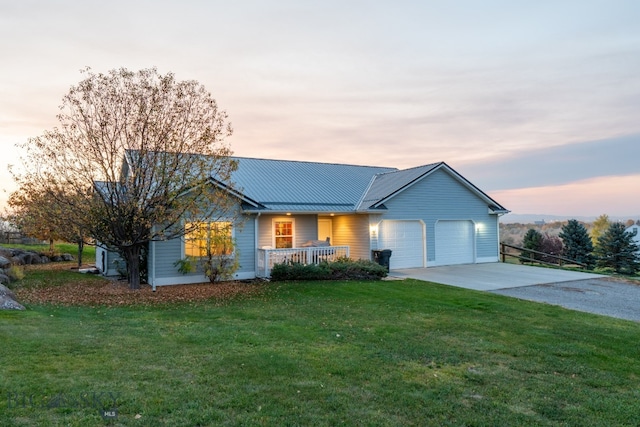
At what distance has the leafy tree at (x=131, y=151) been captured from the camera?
1050cm

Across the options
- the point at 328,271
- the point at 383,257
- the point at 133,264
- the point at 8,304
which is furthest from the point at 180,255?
the point at 383,257

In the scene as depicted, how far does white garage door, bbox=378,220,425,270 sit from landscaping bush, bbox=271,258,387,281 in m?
2.90

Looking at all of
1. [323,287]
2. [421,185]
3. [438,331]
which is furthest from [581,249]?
[438,331]

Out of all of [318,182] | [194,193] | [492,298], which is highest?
[318,182]

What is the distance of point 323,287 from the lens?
12.2m

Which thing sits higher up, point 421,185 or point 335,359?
point 421,185

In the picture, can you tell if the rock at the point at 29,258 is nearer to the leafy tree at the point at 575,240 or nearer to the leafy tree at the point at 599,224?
the leafy tree at the point at 575,240

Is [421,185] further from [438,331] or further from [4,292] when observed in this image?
[4,292]

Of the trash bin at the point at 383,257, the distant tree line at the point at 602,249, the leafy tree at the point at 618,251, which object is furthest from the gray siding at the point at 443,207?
the leafy tree at the point at 618,251

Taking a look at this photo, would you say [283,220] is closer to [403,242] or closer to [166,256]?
[166,256]

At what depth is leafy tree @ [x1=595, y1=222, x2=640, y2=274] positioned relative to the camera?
20.0 metres

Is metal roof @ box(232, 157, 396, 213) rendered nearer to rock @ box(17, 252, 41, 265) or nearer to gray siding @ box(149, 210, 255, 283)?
gray siding @ box(149, 210, 255, 283)

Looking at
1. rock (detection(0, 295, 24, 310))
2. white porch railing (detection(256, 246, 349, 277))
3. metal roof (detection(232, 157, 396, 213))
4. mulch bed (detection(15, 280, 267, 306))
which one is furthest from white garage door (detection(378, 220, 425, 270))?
rock (detection(0, 295, 24, 310))

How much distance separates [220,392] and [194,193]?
8.53 meters
